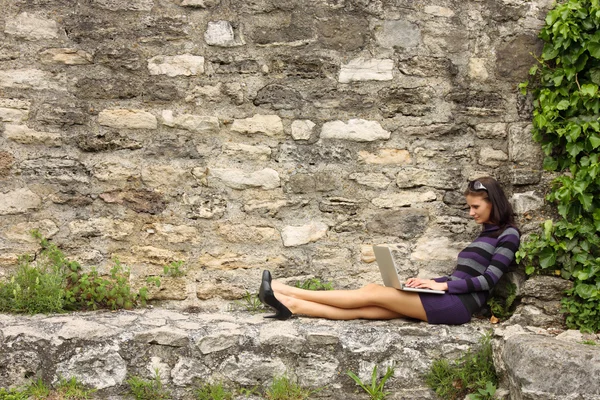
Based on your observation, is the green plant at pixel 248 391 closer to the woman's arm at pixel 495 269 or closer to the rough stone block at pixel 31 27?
the woman's arm at pixel 495 269

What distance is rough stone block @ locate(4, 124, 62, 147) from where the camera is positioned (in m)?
4.19

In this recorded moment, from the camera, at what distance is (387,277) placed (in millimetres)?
3953

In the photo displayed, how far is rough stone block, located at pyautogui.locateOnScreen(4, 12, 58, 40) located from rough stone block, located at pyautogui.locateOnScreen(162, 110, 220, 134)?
0.87 meters

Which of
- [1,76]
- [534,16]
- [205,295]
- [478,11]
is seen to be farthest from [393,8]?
[1,76]

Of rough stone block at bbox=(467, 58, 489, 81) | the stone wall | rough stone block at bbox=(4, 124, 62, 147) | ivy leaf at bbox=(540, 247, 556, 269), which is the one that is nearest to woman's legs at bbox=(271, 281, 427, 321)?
the stone wall

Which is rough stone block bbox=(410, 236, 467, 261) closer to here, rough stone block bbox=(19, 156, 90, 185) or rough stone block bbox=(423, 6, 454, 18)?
rough stone block bbox=(423, 6, 454, 18)

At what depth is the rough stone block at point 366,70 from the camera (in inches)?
174

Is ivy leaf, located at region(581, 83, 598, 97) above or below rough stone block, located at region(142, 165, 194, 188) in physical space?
above

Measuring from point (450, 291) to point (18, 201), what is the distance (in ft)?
8.92

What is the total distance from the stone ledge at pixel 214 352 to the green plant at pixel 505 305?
1.42ft

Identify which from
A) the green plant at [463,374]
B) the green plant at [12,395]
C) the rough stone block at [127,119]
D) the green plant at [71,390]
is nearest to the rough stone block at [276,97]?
the rough stone block at [127,119]

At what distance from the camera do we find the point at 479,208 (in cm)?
415

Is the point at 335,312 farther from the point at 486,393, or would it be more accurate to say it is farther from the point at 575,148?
the point at 575,148

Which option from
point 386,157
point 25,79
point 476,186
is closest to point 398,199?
point 386,157
